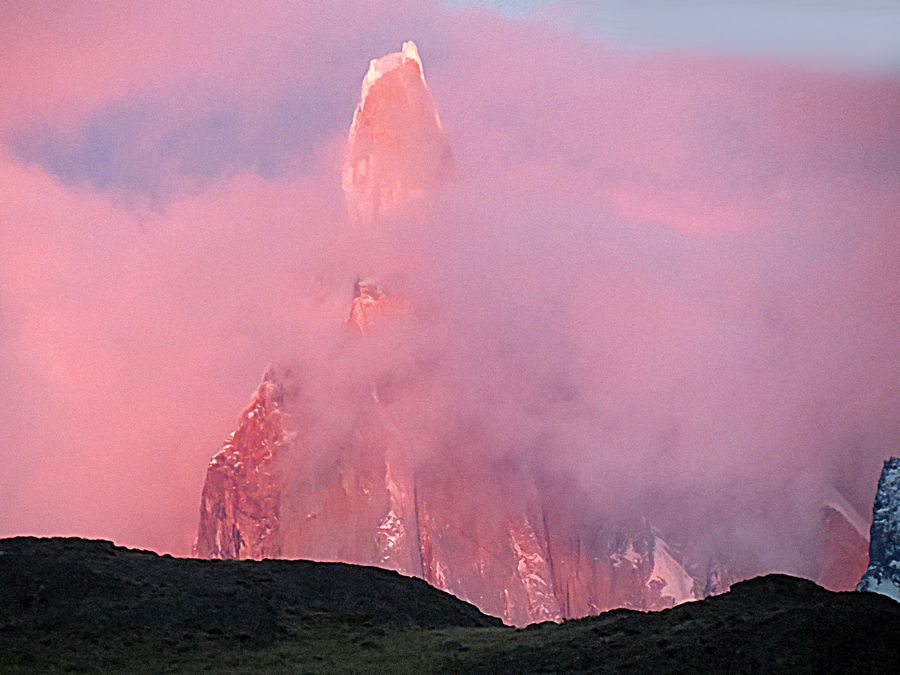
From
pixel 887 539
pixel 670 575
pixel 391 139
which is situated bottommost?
pixel 887 539

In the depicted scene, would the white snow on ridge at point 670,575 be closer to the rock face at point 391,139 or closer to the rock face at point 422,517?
the rock face at point 422,517

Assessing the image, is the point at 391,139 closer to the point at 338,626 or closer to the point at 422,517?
the point at 422,517

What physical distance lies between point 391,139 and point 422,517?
42.2 meters

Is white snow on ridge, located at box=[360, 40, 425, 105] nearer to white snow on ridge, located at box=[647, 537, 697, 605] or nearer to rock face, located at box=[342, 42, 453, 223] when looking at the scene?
rock face, located at box=[342, 42, 453, 223]

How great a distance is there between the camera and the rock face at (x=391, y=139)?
140625 mm

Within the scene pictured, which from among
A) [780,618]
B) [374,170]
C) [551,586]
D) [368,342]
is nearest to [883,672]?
[780,618]

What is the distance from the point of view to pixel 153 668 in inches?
1934

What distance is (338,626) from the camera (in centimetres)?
5697

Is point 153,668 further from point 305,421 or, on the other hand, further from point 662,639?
point 305,421

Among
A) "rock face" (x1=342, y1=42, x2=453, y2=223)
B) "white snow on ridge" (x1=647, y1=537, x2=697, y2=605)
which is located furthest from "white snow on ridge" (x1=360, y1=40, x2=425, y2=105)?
"white snow on ridge" (x1=647, y1=537, x2=697, y2=605)

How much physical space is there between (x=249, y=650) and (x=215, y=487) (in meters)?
78.6

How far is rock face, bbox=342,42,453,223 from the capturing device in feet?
461

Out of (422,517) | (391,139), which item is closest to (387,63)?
(391,139)

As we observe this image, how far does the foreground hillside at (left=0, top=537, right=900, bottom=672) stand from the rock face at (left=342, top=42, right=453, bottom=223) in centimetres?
7885
